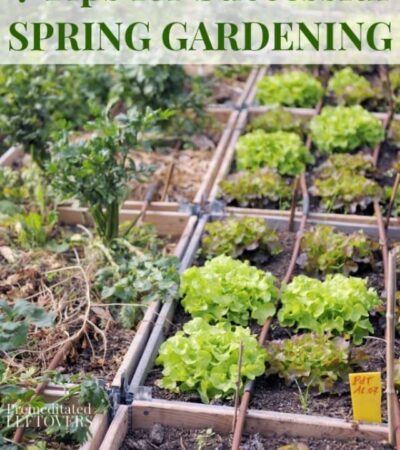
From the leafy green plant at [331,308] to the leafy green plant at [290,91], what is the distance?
8.16ft

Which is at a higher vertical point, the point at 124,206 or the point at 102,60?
the point at 102,60

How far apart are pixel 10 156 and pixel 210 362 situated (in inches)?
105

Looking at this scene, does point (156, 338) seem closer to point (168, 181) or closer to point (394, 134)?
point (168, 181)

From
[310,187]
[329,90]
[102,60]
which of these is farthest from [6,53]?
[329,90]

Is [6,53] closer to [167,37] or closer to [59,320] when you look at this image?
[167,37]

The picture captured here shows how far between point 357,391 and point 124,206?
2.19 metres

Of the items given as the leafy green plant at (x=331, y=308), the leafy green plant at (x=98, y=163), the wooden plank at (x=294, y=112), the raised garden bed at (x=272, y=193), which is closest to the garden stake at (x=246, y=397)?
the leafy green plant at (x=331, y=308)

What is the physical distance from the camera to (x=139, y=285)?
11.7 ft

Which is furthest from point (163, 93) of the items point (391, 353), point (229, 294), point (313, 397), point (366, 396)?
point (391, 353)

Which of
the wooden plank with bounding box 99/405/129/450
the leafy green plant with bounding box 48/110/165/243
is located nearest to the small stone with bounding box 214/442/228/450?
the wooden plank with bounding box 99/405/129/450

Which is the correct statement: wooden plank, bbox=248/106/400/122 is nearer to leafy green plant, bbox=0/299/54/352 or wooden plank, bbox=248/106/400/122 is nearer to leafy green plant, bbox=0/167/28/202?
leafy green plant, bbox=0/167/28/202

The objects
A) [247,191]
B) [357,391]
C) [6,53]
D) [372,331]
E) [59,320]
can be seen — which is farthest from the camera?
[6,53]

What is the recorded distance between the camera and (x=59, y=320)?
3633mm

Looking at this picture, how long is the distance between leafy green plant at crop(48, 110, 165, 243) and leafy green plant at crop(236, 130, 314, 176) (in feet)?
3.77
